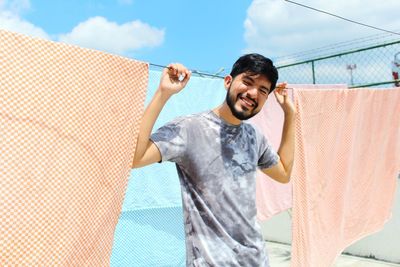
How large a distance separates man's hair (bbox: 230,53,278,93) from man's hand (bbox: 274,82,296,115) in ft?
1.29

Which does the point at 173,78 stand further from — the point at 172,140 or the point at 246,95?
the point at 246,95

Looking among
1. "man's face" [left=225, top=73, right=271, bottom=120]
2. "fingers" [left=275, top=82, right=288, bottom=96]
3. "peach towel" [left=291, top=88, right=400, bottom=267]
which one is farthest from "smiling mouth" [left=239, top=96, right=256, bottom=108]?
"peach towel" [left=291, top=88, right=400, bottom=267]

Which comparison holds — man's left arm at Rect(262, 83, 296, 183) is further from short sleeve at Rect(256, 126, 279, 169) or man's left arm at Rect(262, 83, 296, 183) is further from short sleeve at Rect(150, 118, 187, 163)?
short sleeve at Rect(150, 118, 187, 163)

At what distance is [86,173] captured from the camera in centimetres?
132

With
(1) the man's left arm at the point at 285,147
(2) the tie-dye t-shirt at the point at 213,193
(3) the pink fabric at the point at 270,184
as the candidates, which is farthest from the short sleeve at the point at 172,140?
(3) the pink fabric at the point at 270,184

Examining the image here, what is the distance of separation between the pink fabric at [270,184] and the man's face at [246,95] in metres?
1.79

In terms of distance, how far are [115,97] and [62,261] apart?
53 centimetres

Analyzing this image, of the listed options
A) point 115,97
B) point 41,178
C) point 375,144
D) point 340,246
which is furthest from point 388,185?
point 41,178

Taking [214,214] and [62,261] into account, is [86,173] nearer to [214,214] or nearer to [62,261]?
[62,261]

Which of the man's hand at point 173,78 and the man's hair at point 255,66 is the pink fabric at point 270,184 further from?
the man's hand at point 173,78

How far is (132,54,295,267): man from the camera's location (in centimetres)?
142

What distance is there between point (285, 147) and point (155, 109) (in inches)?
33.2

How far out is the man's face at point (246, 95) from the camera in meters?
1.58

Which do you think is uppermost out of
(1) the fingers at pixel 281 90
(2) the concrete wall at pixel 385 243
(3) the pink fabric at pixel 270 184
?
(1) the fingers at pixel 281 90
